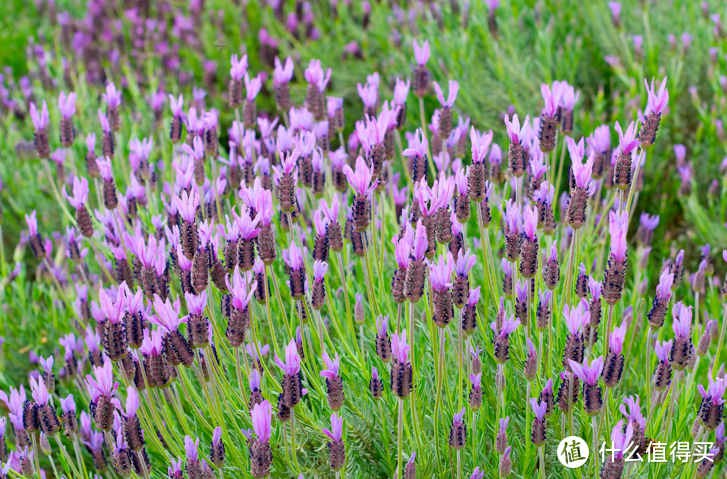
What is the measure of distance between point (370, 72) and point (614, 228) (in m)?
3.19

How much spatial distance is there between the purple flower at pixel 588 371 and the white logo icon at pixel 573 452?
0.28 metres

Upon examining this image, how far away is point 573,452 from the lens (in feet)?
5.64

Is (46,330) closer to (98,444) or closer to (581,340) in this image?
(98,444)

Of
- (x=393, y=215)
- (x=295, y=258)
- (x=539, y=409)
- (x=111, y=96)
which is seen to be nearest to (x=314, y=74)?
(x=393, y=215)

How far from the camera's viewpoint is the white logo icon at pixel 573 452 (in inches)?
66.0

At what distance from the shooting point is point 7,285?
3271mm

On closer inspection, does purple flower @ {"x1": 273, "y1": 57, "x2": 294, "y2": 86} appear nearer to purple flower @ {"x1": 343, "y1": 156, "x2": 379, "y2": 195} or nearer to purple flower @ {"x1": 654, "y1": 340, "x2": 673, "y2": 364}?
purple flower @ {"x1": 343, "y1": 156, "x2": 379, "y2": 195}

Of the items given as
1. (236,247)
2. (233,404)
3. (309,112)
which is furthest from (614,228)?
(309,112)

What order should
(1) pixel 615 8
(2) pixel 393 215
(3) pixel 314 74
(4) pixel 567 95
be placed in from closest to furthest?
(4) pixel 567 95
(3) pixel 314 74
(2) pixel 393 215
(1) pixel 615 8

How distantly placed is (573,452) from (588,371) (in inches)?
14.8

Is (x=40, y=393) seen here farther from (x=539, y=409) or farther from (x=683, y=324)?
(x=683, y=324)

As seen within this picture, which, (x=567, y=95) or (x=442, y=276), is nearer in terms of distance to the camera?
(x=442, y=276)

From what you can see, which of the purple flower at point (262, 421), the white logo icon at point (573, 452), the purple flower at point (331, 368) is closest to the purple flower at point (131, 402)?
the purple flower at point (262, 421)

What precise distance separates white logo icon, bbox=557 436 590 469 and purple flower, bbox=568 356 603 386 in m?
0.28
